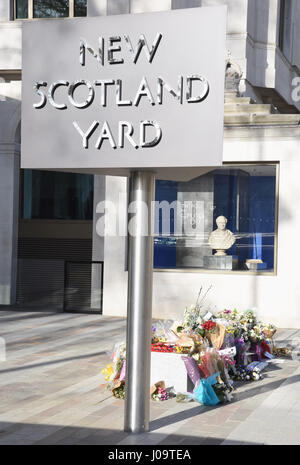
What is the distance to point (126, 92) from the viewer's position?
6.80 meters

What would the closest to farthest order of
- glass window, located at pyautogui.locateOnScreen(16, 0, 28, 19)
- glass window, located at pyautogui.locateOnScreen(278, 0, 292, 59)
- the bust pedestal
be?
the bust pedestal
glass window, located at pyautogui.locateOnScreen(16, 0, 28, 19)
glass window, located at pyautogui.locateOnScreen(278, 0, 292, 59)

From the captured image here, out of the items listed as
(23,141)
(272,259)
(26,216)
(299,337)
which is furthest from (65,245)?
(23,141)

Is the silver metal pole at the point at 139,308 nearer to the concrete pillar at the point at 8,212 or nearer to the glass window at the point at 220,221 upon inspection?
the glass window at the point at 220,221

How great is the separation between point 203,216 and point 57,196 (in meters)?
9.21

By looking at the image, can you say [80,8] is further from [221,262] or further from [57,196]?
[221,262]

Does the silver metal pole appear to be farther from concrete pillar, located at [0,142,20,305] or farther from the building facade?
concrete pillar, located at [0,142,20,305]

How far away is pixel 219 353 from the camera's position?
9.58 m

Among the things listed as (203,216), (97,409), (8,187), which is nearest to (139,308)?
(97,409)

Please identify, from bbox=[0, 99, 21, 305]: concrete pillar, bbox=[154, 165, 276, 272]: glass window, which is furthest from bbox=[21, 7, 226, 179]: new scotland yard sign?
bbox=[0, 99, 21, 305]: concrete pillar

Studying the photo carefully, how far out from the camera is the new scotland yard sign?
6.57 meters

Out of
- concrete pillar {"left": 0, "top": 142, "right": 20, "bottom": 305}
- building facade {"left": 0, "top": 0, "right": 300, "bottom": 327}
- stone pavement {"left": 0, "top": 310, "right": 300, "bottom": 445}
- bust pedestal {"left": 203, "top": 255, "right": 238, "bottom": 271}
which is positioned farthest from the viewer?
concrete pillar {"left": 0, "top": 142, "right": 20, "bottom": 305}

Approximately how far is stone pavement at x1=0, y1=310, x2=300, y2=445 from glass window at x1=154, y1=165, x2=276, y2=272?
448 cm

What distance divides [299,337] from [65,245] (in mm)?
11422

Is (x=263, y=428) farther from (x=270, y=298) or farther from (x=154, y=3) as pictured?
(x=154, y=3)
